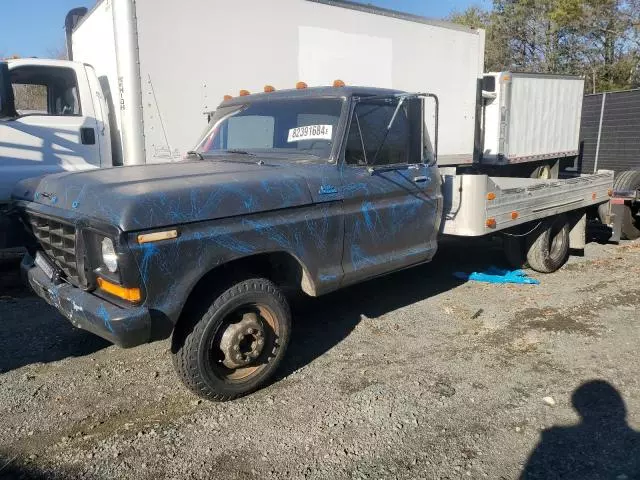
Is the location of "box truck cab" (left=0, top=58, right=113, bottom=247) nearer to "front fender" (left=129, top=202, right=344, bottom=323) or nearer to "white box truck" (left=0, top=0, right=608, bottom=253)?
"white box truck" (left=0, top=0, right=608, bottom=253)

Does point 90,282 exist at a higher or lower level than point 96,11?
lower

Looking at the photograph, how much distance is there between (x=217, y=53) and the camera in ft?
21.1

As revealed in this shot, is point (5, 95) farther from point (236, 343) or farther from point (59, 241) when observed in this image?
point (236, 343)

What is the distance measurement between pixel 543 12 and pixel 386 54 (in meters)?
22.5

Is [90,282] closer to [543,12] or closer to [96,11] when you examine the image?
[96,11]

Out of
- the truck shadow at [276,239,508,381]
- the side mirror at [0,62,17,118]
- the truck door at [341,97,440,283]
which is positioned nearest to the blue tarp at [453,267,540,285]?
the truck shadow at [276,239,508,381]

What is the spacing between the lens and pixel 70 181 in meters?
3.46

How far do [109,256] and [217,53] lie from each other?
416 cm

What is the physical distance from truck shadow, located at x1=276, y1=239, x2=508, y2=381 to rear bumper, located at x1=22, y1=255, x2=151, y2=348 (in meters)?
1.30

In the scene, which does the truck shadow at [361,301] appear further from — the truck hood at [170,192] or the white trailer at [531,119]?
the white trailer at [531,119]

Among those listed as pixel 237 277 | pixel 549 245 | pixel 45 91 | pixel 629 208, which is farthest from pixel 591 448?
pixel 45 91

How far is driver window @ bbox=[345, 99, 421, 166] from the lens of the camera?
4.15 metres

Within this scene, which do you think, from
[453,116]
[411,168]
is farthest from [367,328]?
[453,116]

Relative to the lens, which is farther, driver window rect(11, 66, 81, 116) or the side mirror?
driver window rect(11, 66, 81, 116)
